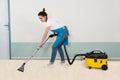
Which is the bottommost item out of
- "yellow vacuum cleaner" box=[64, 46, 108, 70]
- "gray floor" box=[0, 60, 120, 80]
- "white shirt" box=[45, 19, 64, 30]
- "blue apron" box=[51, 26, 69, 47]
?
"gray floor" box=[0, 60, 120, 80]

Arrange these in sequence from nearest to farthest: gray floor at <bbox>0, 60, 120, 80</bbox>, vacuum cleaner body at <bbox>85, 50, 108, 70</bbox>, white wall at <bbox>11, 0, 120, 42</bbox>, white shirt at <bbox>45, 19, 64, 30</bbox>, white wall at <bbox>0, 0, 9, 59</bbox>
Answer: gray floor at <bbox>0, 60, 120, 80</bbox>, vacuum cleaner body at <bbox>85, 50, 108, 70</bbox>, white shirt at <bbox>45, 19, 64, 30</bbox>, white wall at <bbox>11, 0, 120, 42</bbox>, white wall at <bbox>0, 0, 9, 59</bbox>

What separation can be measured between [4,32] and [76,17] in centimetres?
136

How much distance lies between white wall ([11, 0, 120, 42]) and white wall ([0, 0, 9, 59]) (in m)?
0.15

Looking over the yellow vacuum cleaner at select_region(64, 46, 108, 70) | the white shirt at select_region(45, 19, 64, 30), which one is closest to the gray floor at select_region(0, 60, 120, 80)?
the yellow vacuum cleaner at select_region(64, 46, 108, 70)

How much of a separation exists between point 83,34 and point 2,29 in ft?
4.91

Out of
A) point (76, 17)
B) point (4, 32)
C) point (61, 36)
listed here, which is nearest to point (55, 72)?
point (61, 36)

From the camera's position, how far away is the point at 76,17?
4668mm

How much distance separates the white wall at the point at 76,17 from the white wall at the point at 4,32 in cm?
15

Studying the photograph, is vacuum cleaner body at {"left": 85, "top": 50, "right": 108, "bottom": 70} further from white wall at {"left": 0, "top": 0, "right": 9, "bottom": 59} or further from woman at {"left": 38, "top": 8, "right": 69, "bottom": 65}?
white wall at {"left": 0, "top": 0, "right": 9, "bottom": 59}

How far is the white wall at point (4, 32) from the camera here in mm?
4746

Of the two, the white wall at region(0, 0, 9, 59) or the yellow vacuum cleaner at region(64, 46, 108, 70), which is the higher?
the white wall at region(0, 0, 9, 59)

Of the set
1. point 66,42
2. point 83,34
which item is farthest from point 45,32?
point 83,34

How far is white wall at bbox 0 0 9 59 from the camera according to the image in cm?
475

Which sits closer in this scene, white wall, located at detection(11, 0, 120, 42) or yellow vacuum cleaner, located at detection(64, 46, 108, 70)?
yellow vacuum cleaner, located at detection(64, 46, 108, 70)
